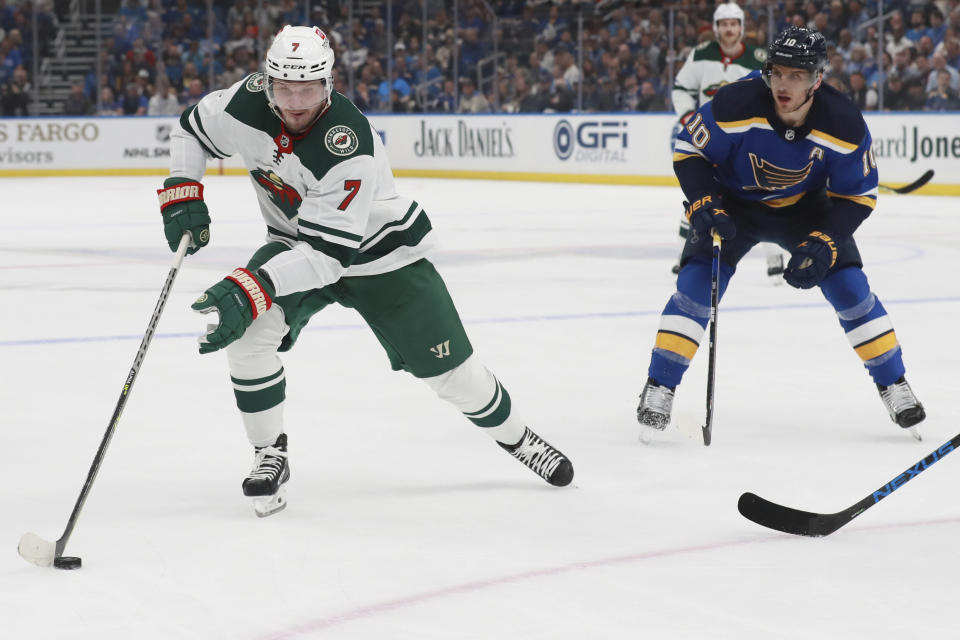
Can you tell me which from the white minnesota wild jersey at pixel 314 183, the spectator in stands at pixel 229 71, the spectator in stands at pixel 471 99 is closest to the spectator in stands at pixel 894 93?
the spectator in stands at pixel 471 99

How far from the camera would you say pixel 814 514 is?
2740 millimetres

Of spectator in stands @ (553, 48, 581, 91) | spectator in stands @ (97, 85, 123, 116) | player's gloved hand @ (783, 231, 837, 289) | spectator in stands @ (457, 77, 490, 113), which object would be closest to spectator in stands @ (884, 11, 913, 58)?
spectator in stands @ (553, 48, 581, 91)

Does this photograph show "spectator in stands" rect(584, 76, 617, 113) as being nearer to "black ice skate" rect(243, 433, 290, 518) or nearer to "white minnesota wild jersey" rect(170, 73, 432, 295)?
"white minnesota wild jersey" rect(170, 73, 432, 295)

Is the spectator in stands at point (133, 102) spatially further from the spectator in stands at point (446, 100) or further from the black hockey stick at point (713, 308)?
the black hockey stick at point (713, 308)

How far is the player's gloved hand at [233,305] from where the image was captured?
261cm

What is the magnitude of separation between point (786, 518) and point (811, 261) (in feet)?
3.40

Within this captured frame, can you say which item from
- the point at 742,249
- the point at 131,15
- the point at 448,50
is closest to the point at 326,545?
the point at 742,249

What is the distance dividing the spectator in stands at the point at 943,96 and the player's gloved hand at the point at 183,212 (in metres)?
10.8

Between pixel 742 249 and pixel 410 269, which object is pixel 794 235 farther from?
pixel 410 269

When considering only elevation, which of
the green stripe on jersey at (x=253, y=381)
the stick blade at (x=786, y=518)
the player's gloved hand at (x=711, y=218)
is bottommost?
the stick blade at (x=786, y=518)

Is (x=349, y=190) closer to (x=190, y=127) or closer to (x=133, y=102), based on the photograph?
(x=190, y=127)

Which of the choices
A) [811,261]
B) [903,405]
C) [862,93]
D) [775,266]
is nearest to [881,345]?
[903,405]

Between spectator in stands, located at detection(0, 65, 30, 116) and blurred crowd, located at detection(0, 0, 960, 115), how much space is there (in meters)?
0.02

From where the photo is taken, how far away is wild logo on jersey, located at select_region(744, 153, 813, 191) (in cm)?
367
